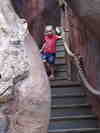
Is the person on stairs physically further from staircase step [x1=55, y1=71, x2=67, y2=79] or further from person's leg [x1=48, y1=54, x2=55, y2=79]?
staircase step [x1=55, y1=71, x2=67, y2=79]

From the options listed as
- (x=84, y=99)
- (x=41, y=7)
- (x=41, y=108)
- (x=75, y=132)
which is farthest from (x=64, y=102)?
(x=41, y=108)

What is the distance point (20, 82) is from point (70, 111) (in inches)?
153

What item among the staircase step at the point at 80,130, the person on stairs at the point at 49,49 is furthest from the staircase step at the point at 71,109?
the person on stairs at the point at 49,49

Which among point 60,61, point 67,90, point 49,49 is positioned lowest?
point 67,90

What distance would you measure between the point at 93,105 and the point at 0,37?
378cm

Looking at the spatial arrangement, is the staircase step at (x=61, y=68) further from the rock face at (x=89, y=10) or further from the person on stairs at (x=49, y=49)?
the rock face at (x=89, y=10)

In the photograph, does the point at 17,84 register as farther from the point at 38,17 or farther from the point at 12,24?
the point at 38,17

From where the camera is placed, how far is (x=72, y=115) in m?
5.57

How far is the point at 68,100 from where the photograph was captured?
5961mm

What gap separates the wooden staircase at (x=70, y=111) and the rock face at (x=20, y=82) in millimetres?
3113

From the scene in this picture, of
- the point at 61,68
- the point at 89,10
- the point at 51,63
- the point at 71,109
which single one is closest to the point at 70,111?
the point at 71,109

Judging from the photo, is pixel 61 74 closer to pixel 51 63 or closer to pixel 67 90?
pixel 51 63

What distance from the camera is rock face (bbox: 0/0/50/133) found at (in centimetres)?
183

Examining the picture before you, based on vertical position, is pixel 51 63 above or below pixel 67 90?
above
